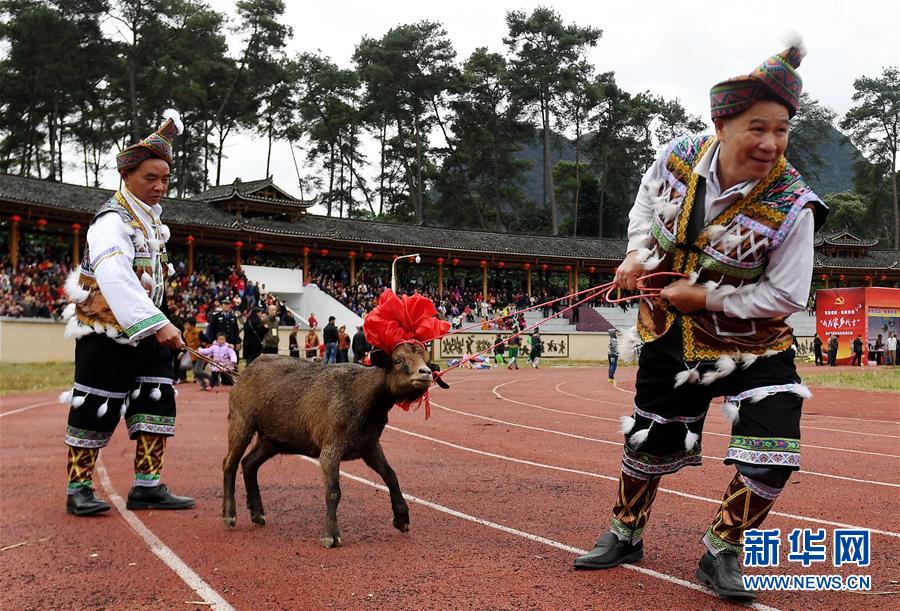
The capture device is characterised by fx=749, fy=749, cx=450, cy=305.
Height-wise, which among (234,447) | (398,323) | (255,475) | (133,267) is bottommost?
(255,475)

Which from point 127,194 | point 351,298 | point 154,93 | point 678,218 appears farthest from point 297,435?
point 154,93

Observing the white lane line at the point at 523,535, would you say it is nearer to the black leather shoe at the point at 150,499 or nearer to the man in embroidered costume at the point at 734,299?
the man in embroidered costume at the point at 734,299

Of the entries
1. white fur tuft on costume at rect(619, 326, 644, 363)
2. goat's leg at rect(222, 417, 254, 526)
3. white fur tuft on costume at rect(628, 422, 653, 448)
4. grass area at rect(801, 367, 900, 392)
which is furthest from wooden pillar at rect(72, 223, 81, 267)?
white fur tuft on costume at rect(628, 422, 653, 448)

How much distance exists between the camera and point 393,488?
4688mm

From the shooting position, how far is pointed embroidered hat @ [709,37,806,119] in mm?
3301

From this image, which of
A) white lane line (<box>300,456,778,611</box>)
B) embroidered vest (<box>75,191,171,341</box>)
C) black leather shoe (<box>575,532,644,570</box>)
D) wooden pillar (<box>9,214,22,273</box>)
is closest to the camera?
white lane line (<box>300,456,778,611</box>)

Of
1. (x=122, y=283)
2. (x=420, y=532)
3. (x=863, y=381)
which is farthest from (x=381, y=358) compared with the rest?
(x=863, y=381)

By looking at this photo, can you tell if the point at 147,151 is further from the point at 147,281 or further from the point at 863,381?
the point at 863,381

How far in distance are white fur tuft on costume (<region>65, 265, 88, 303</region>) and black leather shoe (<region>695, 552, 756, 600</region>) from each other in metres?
4.32

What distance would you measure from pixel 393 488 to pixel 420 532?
368 millimetres

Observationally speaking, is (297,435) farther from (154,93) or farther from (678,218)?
(154,93)

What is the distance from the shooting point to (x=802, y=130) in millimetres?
78375

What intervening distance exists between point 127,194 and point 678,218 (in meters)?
3.82

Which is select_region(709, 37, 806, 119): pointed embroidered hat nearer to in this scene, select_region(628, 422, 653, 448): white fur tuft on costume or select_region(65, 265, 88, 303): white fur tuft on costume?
select_region(628, 422, 653, 448): white fur tuft on costume
